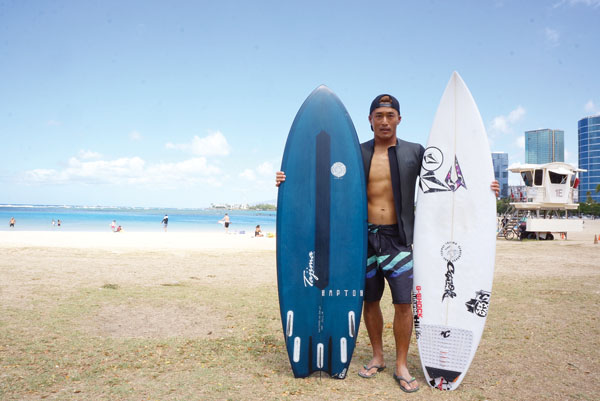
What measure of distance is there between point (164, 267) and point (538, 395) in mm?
7514

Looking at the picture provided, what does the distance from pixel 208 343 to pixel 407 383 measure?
179 cm

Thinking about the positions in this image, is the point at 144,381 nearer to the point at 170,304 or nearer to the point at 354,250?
the point at 354,250

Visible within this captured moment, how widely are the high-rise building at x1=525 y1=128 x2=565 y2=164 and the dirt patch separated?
11956 cm

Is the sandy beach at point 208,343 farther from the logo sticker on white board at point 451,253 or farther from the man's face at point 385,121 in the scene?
the man's face at point 385,121

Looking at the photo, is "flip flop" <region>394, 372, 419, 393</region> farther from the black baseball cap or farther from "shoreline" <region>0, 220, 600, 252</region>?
"shoreline" <region>0, 220, 600, 252</region>

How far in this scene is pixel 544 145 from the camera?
112 metres

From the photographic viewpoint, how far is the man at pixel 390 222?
2.86 meters

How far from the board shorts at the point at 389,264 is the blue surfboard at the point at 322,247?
3.3 inches

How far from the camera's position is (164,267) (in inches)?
337

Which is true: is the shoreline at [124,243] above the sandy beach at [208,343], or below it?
below

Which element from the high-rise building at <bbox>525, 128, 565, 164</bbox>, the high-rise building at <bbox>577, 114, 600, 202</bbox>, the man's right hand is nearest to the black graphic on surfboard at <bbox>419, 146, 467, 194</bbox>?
the man's right hand

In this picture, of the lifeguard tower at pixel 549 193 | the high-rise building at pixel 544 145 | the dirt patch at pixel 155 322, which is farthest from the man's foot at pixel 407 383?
the high-rise building at pixel 544 145

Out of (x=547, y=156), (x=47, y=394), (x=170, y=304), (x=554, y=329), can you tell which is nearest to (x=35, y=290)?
(x=170, y=304)

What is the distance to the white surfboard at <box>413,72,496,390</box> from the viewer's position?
116 inches
